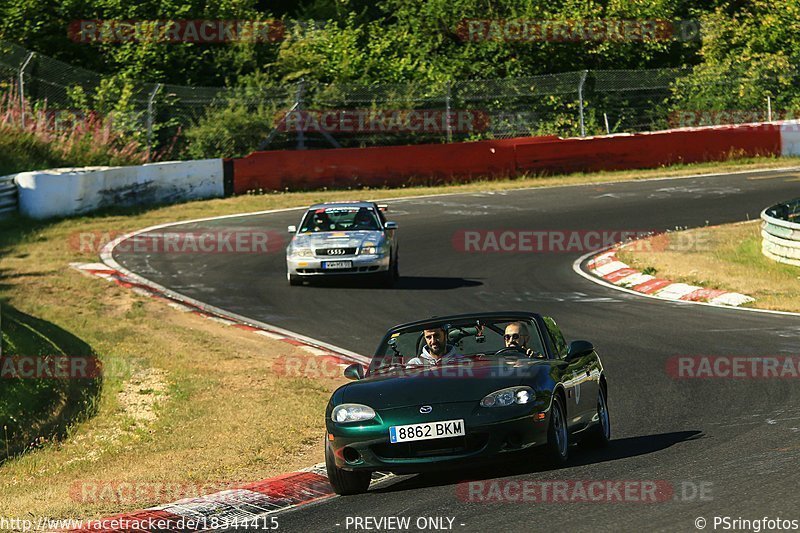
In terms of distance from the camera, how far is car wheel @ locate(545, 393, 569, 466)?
324 inches

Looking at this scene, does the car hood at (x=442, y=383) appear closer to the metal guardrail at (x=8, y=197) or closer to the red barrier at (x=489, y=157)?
the metal guardrail at (x=8, y=197)

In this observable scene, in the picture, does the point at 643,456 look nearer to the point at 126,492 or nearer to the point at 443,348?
the point at 443,348

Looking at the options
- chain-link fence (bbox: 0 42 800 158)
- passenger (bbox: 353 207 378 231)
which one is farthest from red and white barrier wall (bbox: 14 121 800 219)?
passenger (bbox: 353 207 378 231)

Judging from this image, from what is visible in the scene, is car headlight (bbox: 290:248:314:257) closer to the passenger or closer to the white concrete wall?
the passenger

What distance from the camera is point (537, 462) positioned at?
8.55 metres

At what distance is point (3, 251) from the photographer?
75.8 ft

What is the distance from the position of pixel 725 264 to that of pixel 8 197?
14590 mm

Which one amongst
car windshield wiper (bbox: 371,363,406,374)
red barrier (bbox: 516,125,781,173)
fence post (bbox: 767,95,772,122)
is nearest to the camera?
car windshield wiper (bbox: 371,363,406,374)

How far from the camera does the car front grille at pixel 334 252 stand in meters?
20.3

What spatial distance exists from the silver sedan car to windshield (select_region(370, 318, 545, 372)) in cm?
1055

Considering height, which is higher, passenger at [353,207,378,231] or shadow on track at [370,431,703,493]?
Result: passenger at [353,207,378,231]
